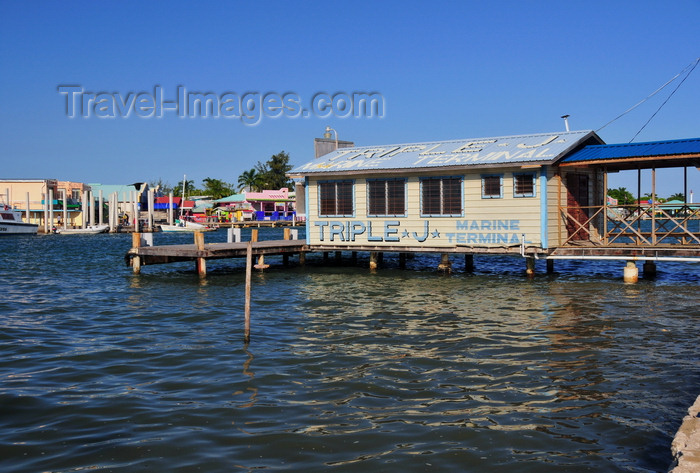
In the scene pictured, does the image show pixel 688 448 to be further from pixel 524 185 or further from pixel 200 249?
pixel 200 249

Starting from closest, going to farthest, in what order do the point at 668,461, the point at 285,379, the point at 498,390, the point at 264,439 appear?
the point at 668,461
the point at 264,439
the point at 498,390
the point at 285,379

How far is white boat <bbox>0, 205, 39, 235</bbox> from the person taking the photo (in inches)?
2844

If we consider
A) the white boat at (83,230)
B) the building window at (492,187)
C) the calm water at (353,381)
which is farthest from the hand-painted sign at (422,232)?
the white boat at (83,230)

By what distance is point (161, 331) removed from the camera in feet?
51.4

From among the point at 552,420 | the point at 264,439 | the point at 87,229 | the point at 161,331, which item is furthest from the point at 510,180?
the point at 87,229

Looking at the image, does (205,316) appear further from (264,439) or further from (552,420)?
(552,420)

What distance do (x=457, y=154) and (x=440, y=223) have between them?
8.72 feet

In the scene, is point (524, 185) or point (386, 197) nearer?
point (524, 185)

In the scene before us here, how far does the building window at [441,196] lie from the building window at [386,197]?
886mm

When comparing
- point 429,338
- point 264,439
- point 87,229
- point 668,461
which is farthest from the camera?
point 87,229

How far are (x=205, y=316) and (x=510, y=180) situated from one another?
11.5 m

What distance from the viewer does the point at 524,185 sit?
2291cm

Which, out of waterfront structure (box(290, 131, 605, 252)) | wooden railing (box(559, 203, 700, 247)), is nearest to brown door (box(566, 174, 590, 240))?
wooden railing (box(559, 203, 700, 247))

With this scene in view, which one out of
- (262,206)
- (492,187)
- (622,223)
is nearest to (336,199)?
(492,187)
